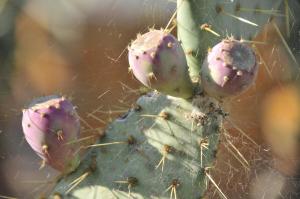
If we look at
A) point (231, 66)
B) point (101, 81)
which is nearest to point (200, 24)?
point (231, 66)

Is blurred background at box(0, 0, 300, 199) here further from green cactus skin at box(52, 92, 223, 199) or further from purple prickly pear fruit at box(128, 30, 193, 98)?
purple prickly pear fruit at box(128, 30, 193, 98)

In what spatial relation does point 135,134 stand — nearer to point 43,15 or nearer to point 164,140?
point 164,140

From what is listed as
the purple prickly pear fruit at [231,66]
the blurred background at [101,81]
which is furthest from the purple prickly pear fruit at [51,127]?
the blurred background at [101,81]

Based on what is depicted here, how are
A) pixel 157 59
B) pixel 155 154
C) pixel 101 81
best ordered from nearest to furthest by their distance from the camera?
1. pixel 157 59
2. pixel 155 154
3. pixel 101 81

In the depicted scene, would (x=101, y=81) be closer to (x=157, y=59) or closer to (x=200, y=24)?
(x=200, y=24)

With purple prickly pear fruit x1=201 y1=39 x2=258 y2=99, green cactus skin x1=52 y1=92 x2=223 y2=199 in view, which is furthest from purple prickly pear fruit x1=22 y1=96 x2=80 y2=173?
purple prickly pear fruit x1=201 y1=39 x2=258 y2=99

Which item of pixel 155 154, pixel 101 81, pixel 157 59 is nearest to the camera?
pixel 157 59
